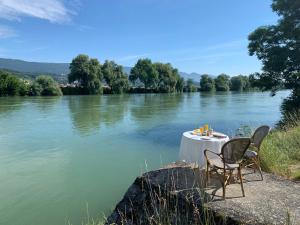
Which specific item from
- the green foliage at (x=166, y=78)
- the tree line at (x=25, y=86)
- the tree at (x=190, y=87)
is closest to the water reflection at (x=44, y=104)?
the tree line at (x=25, y=86)

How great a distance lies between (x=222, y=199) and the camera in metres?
3.88

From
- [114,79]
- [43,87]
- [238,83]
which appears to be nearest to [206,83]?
[238,83]

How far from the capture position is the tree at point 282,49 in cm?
1555

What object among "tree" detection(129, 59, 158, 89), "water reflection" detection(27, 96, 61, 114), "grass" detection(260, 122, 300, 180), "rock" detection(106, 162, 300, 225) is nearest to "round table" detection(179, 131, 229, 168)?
"rock" detection(106, 162, 300, 225)

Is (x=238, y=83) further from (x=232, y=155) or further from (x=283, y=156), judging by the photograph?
→ (x=232, y=155)

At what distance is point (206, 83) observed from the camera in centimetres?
8556

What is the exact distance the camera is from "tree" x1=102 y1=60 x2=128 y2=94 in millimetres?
58125

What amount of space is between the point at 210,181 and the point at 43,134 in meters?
10.7

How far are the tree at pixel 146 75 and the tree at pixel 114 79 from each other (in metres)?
10.1

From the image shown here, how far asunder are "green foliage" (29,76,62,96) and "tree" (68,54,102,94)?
20.2ft

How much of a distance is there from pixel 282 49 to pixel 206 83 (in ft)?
230

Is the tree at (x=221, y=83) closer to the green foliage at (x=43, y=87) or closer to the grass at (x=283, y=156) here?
the green foliage at (x=43, y=87)

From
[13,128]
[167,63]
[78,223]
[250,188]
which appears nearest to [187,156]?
[250,188]

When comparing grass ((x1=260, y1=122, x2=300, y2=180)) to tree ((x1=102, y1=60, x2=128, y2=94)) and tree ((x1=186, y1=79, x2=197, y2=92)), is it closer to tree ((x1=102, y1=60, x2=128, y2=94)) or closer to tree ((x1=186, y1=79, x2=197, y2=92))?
tree ((x1=102, y1=60, x2=128, y2=94))
